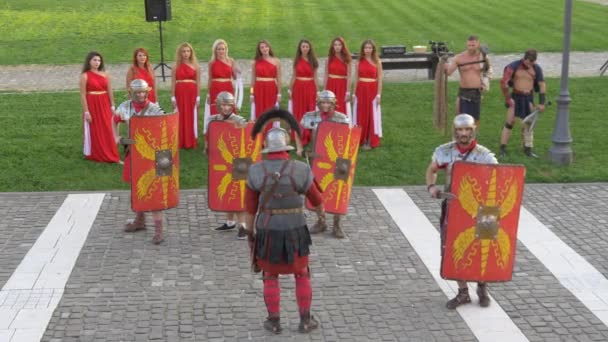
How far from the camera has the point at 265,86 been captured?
47.9 feet

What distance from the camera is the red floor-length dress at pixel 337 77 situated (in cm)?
1462

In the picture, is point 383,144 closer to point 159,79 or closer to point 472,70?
point 472,70

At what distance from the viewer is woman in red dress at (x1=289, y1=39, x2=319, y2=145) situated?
14484 mm

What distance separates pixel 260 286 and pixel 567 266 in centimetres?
318

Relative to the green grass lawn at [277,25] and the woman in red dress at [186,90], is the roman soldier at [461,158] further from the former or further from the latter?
the green grass lawn at [277,25]

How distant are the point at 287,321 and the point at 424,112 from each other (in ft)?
33.0

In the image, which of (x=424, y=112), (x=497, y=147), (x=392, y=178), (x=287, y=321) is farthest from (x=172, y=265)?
(x=424, y=112)

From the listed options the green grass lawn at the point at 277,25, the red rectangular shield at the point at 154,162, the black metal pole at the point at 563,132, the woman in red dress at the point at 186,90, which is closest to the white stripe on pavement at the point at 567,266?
the black metal pole at the point at 563,132

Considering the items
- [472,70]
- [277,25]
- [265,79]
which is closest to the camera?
[472,70]

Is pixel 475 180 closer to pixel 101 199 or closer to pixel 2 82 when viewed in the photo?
pixel 101 199

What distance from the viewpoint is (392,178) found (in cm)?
1330

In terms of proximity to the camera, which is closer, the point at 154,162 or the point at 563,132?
the point at 154,162

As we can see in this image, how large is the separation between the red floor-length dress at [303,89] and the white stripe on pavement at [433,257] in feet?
8.59

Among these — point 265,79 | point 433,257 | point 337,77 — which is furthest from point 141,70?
point 433,257
